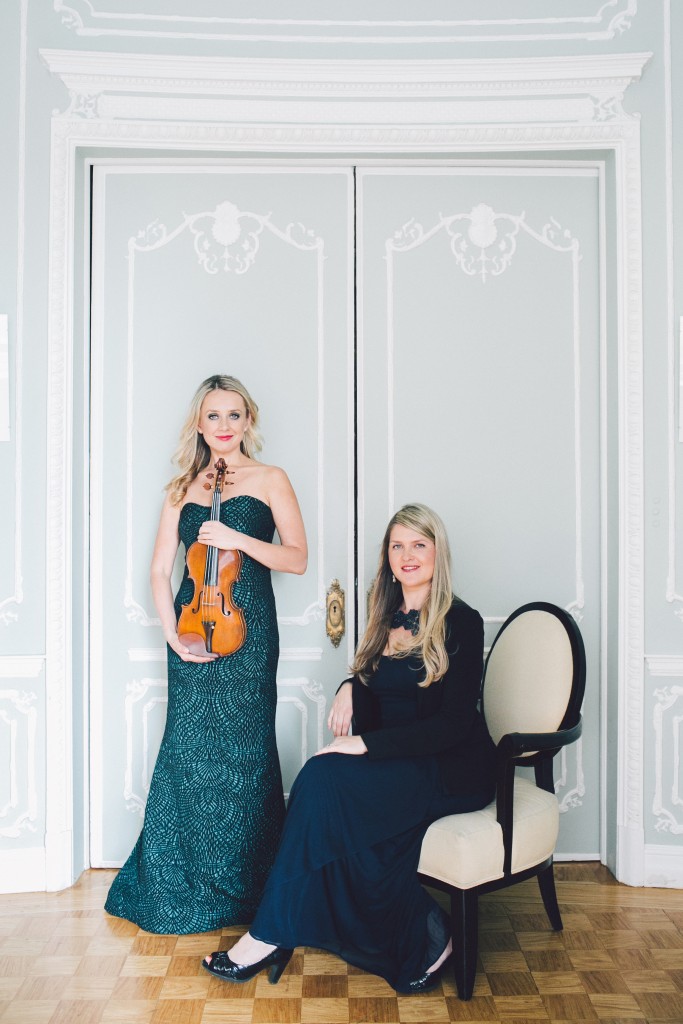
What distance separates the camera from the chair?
2156 millimetres

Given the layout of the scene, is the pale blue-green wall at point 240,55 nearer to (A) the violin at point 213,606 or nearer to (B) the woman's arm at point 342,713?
(A) the violin at point 213,606

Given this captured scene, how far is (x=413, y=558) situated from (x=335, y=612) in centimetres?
69

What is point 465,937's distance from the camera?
2.14 meters

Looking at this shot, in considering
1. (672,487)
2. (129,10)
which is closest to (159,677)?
(672,487)

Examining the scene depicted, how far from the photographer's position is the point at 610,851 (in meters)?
2.99

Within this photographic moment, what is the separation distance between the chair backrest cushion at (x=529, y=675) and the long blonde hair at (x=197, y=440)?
44.7 inches

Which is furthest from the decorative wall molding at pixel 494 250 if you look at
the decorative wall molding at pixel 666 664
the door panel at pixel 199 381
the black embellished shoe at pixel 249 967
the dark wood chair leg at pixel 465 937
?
the black embellished shoe at pixel 249 967

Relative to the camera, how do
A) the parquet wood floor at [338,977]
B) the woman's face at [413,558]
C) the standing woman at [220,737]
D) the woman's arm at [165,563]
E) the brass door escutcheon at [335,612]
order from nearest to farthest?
1. the parquet wood floor at [338,977]
2. the woman's face at [413,558]
3. the standing woman at [220,737]
4. the woman's arm at [165,563]
5. the brass door escutcheon at [335,612]

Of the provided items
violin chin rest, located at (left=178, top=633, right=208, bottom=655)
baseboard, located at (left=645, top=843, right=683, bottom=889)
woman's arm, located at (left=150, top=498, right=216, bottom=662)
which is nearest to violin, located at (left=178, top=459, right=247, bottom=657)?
violin chin rest, located at (left=178, top=633, right=208, bottom=655)

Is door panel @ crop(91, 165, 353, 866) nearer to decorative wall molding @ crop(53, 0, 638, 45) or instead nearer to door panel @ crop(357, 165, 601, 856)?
door panel @ crop(357, 165, 601, 856)

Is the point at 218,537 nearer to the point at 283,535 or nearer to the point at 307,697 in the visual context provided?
the point at 283,535

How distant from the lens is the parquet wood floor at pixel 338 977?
2.06m

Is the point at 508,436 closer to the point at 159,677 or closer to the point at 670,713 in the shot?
the point at 670,713

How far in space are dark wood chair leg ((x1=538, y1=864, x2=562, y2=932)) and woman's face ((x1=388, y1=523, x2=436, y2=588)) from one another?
3.27 ft
